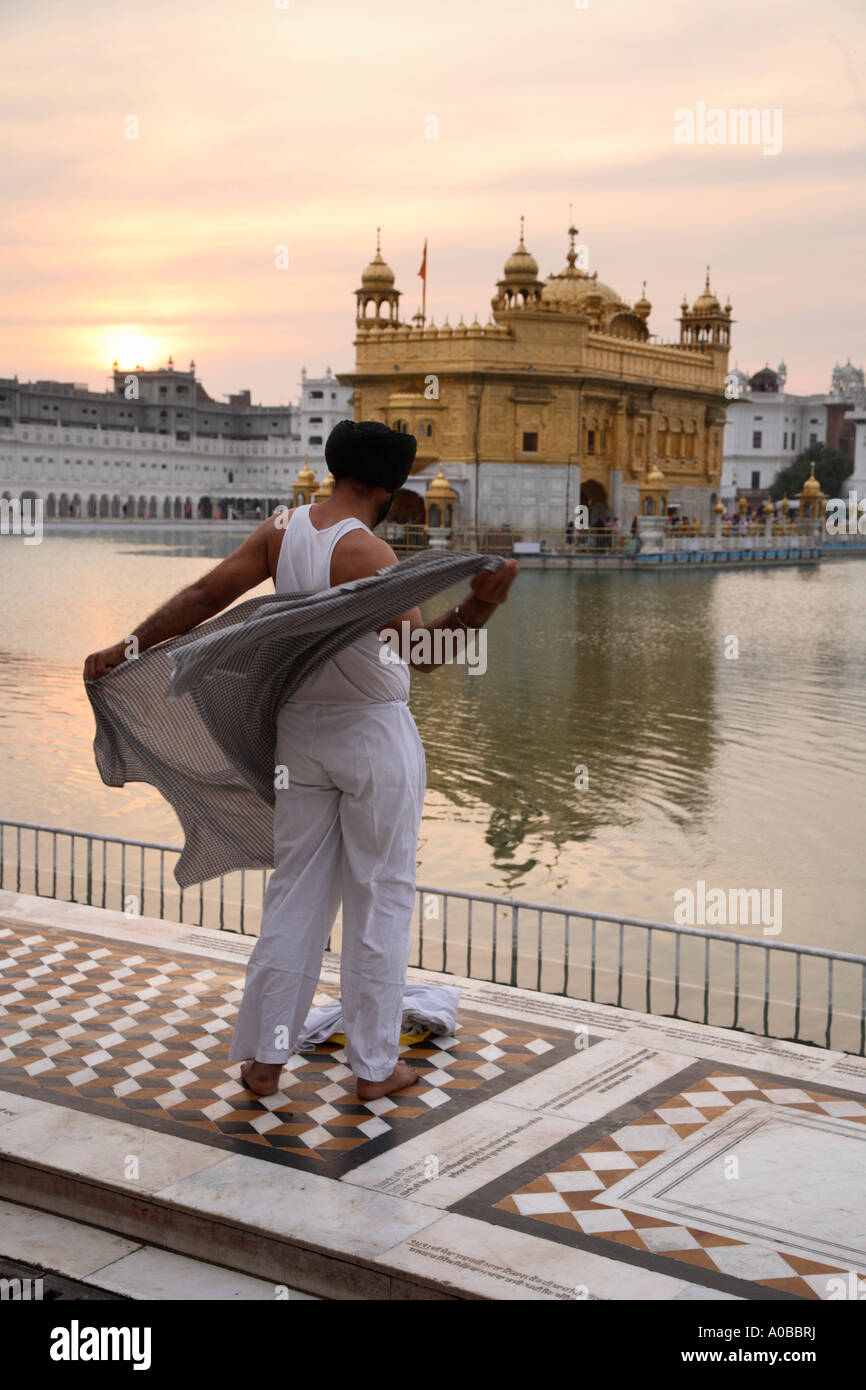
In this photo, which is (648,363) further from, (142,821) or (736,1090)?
(736,1090)

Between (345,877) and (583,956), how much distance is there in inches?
143

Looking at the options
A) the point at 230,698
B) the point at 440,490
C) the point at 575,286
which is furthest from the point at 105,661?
the point at 575,286

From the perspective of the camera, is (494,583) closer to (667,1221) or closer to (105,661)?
(105,661)

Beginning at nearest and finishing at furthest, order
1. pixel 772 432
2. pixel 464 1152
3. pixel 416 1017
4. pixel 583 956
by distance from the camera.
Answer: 1. pixel 464 1152
2. pixel 416 1017
3. pixel 583 956
4. pixel 772 432

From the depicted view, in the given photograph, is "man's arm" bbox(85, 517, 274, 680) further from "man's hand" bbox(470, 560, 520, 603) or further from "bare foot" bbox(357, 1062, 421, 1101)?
"bare foot" bbox(357, 1062, 421, 1101)

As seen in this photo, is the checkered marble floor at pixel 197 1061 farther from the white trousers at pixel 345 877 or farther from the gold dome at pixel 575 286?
the gold dome at pixel 575 286

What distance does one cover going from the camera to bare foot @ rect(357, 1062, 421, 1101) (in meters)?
4.27

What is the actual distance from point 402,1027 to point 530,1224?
1.41 metres

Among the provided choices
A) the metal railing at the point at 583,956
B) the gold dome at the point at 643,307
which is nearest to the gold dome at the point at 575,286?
the gold dome at the point at 643,307

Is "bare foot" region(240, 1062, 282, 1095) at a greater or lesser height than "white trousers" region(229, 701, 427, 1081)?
lesser

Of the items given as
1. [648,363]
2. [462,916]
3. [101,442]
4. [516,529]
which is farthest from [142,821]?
[101,442]

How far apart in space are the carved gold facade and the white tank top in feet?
141

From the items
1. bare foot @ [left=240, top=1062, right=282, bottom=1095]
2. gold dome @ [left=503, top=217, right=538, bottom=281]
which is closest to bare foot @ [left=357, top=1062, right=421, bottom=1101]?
bare foot @ [left=240, top=1062, right=282, bottom=1095]

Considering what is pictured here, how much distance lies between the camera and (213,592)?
4281 mm
